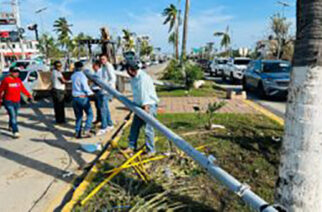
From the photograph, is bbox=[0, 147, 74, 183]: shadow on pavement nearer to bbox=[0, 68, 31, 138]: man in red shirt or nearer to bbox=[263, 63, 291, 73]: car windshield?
bbox=[0, 68, 31, 138]: man in red shirt

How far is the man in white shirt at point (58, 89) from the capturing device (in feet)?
22.3

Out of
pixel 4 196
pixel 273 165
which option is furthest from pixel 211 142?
pixel 4 196

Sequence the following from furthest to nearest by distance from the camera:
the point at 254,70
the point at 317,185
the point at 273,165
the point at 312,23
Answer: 1. the point at 254,70
2. the point at 273,165
3. the point at 317,185
4. the point at 312,23

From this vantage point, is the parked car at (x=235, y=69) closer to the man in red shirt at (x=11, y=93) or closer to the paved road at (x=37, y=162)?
the paved road at (x=37, y=162)

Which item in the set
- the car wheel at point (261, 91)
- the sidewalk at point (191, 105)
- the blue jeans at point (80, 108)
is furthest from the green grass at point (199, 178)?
the car wheel at point (261, 91)

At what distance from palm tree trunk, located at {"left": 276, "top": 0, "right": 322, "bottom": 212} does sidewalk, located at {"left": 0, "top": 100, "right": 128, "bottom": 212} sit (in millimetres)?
2986

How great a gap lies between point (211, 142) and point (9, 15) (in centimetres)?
5173

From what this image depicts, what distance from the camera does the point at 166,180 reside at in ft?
11.4

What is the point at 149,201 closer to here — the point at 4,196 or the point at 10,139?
the point at 4,196

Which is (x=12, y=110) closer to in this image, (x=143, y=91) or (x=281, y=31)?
(x=143, y=91)

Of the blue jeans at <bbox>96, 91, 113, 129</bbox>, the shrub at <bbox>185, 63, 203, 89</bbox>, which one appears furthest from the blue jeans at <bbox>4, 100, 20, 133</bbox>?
the shrub at <bbox>185, 63, 203, 89</bbox>

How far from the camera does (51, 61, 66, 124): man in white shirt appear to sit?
22.3ft

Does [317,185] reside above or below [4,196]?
above

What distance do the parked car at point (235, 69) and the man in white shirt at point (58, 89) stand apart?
Result: 12547 mm
